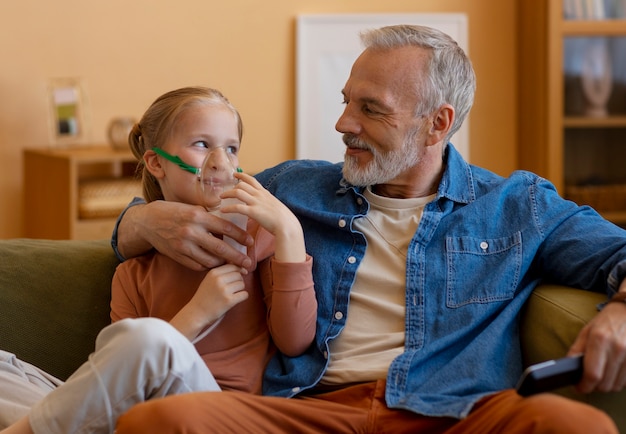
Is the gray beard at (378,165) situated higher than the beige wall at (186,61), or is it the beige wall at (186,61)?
the beige wall at (186,61)

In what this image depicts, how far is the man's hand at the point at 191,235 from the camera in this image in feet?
6.30

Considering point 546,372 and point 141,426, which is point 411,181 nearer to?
point 546,372

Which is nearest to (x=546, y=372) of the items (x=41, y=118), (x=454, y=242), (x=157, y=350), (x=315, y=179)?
(x=454, y=242)

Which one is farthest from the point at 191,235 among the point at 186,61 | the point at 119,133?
the point at 186,61

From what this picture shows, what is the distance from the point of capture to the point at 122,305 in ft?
6.61

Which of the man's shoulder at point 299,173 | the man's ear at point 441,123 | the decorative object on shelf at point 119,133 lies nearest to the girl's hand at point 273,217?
the man's shoulder at point 299,173

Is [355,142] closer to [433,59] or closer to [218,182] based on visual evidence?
[433,59]

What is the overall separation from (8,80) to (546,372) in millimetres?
3073

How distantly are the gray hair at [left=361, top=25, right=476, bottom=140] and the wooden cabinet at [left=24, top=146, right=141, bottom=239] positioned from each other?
186cm

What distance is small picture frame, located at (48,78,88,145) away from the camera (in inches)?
157

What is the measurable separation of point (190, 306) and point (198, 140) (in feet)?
1.16

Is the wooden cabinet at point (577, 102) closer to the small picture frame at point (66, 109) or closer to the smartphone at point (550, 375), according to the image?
the small picture frame at point (66, 109)

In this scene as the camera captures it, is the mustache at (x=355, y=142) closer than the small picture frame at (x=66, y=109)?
Yes

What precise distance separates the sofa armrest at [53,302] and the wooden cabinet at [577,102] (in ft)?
8.63
